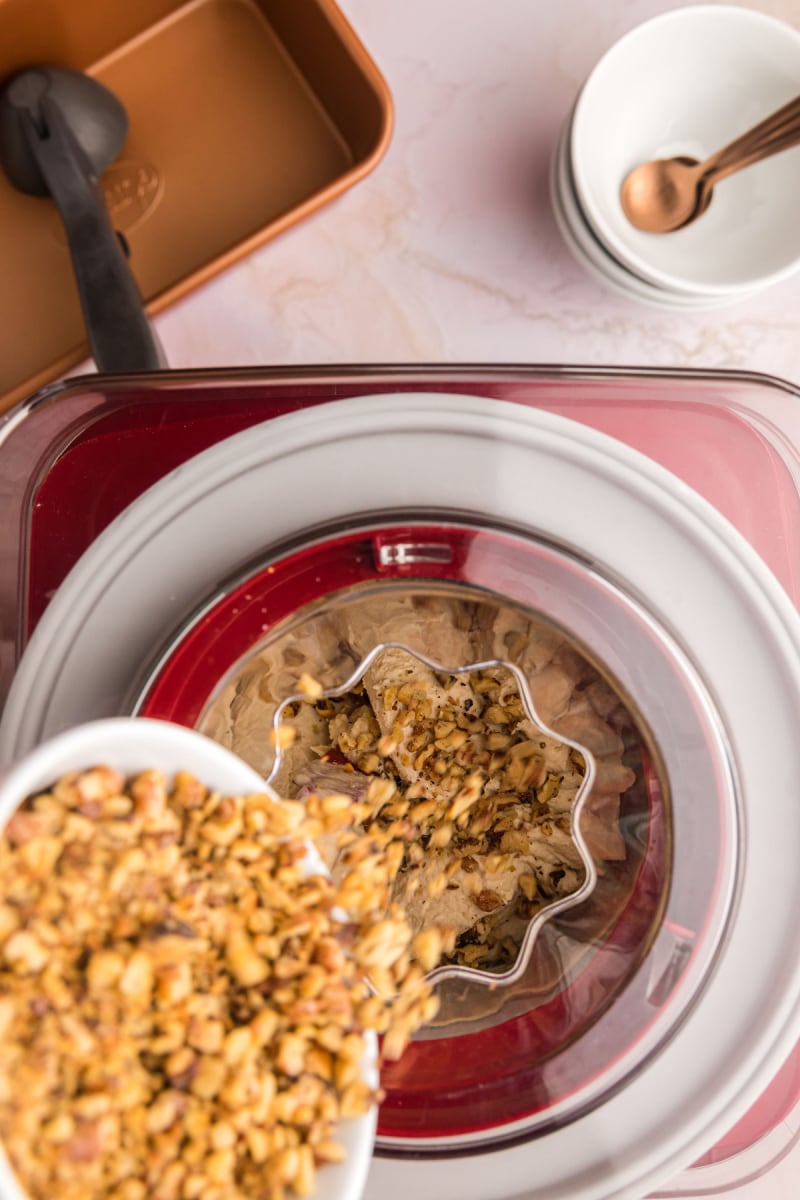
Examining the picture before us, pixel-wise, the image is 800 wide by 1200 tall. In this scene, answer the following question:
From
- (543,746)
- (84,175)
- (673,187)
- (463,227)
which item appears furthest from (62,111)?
(543,746)

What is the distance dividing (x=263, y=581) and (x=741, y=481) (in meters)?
0.29

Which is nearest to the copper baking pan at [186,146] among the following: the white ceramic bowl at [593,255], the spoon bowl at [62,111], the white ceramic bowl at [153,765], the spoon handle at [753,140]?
the spoon bowl at [62,111]

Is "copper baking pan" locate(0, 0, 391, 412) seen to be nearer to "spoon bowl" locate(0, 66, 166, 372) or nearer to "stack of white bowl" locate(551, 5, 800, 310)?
"spoon bowl" locate(0, 66, 166, 372)

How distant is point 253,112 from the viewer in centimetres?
73

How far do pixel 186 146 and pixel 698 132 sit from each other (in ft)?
1.25

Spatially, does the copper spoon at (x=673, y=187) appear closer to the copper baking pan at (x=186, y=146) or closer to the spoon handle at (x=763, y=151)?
the spoon handle at (x=763, y=151)

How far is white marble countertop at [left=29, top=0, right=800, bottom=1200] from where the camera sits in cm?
72

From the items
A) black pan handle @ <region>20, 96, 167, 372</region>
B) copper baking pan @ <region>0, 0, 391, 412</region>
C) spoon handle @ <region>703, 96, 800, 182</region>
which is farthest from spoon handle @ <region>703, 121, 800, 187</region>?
black pan handle @ <region>20, 96, 167, 372</region>

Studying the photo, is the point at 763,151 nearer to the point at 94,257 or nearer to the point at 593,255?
the point at 593,255

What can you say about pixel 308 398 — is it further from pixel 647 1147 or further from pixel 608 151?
pixel 647 1147

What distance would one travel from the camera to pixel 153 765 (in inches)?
15.4

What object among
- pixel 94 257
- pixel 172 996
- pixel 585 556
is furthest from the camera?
pixel 94 257

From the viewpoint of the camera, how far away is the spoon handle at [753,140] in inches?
24.7

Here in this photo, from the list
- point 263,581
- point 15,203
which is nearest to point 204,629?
point 263,581
